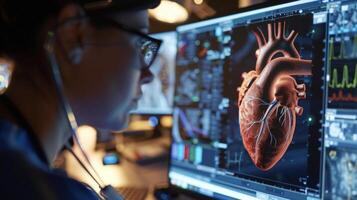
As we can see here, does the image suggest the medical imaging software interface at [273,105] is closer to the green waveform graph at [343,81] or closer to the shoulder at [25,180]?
the green waveform graph at [343,81]

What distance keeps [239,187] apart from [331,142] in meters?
0.26

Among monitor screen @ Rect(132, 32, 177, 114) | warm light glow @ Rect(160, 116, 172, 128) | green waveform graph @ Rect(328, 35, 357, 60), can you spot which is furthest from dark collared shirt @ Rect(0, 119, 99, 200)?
warm light glow @ Rect(160, 116, 172, 128)

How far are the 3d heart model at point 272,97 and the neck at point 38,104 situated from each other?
1.33ft

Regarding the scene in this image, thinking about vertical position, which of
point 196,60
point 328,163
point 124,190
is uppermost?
point 196,60

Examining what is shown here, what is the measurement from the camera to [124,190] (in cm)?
116

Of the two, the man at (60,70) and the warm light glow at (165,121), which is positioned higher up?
the man at (60,70)

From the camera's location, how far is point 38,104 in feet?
2.08

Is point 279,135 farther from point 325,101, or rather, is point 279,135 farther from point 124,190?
point 124,190

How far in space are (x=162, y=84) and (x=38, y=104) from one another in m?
0.82

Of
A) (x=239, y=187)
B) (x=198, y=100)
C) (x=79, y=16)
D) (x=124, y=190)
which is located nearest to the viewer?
(x=79, y=16)

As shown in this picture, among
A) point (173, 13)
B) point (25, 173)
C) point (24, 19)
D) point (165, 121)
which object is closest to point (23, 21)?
point (24, 19)

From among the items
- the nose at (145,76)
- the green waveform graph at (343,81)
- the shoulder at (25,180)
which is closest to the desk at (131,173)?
the nose at (145,76)

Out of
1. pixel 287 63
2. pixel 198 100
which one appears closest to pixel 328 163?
pixel 287 63

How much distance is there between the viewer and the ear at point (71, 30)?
0.60 metres
